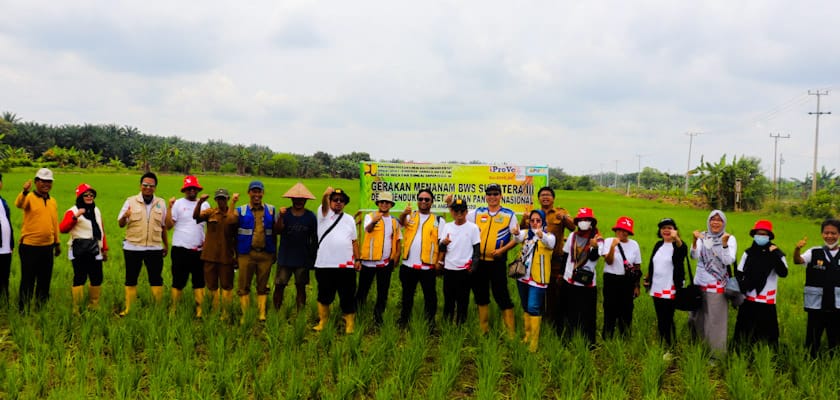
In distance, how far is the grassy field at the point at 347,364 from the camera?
13.1ft

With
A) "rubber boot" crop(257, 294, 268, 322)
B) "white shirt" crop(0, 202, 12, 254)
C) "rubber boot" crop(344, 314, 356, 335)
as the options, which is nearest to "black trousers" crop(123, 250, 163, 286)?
"white shirt" crop(0, 202, 12, 254)

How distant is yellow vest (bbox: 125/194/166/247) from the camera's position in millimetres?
5898

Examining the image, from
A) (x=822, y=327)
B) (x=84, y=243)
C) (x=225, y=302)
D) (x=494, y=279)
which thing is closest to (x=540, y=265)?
(x=494, y=279)

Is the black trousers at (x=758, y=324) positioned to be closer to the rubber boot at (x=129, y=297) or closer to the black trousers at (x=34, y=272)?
the rubber boot at (x=129, y=297)

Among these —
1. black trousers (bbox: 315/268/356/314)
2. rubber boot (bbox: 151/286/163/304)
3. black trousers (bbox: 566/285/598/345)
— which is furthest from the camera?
rubber boot (bbox: 151/286/163/304)

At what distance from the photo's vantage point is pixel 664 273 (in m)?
4.96

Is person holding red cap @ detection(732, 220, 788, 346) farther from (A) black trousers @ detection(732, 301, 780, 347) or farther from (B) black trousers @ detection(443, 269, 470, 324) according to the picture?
(B) black trousers @ detection(443, 269, 470, 324)

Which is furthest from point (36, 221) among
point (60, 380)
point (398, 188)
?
point (398, 188)

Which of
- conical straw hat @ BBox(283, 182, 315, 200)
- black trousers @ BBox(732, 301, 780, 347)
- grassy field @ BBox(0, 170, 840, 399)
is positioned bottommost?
grassy field @ BBox(0, 170, 840, 399)

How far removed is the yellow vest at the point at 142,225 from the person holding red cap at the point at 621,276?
5128mm

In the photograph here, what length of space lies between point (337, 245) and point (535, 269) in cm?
216

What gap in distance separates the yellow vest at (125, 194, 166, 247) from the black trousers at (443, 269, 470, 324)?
3.50m

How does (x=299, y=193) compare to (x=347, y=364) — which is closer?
(x=347, y=364)

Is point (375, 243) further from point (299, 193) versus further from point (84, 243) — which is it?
point (84, 243)
